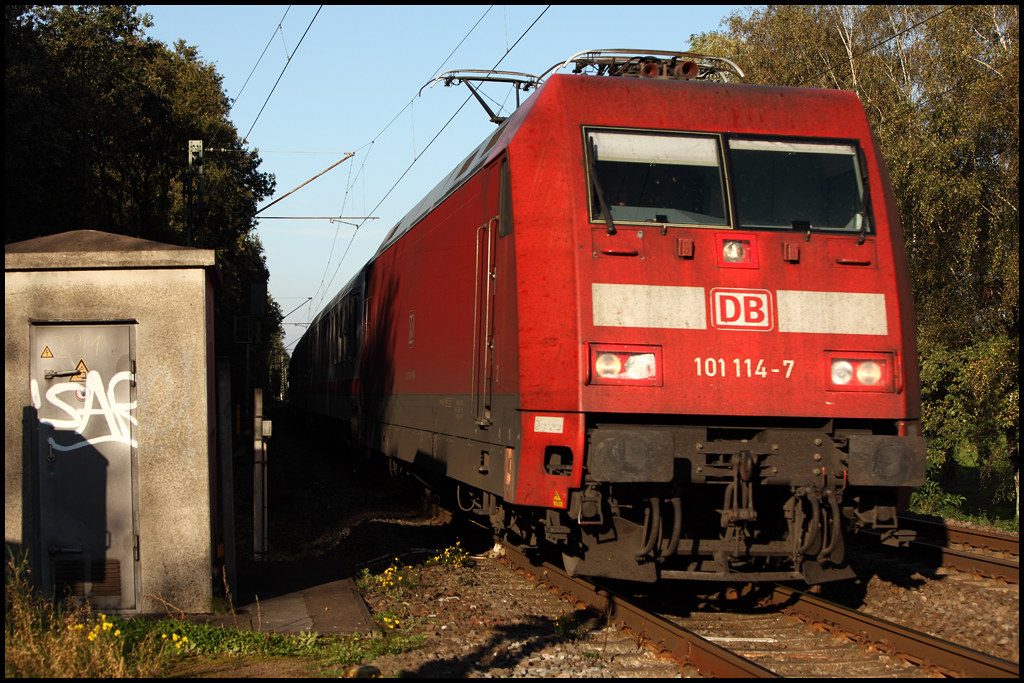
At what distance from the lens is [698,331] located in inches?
230

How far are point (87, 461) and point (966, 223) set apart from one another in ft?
52.1

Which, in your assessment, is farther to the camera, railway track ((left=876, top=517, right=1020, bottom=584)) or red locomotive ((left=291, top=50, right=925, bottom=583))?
railway track ((left=876, top=517, right=1020, bottom=584))

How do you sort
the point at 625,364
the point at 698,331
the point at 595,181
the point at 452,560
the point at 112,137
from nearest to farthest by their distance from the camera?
the point at 625,364 < the point at 698,331 < the point at 595,181 < the point at 452,560 < the point at 112,137

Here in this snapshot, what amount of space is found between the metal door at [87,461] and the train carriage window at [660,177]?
3558mm

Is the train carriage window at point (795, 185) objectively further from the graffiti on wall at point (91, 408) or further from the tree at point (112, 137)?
the tree at point (112, 137)

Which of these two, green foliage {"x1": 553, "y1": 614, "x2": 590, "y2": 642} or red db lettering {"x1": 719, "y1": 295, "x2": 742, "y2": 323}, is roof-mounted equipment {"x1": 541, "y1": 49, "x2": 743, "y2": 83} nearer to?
red db lettering {"x1": 719, "y1": 295, "x2": 742, "y2": 323}

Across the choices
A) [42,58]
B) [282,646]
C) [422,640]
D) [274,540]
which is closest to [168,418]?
[282,646]

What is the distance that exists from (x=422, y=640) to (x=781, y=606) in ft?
9.51

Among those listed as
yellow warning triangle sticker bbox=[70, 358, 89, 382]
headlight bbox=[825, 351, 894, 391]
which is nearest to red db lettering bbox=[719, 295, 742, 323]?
headlight bbox=[825, 351, 894, 391]

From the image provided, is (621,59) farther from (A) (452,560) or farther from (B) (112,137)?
(B) (112,137)

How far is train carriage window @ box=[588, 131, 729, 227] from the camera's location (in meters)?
6.12

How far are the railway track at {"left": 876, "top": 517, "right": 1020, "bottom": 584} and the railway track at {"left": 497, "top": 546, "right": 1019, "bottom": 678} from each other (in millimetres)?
685

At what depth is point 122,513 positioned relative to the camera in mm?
6195

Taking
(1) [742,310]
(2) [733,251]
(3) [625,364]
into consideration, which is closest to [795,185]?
(2) [733,251]
